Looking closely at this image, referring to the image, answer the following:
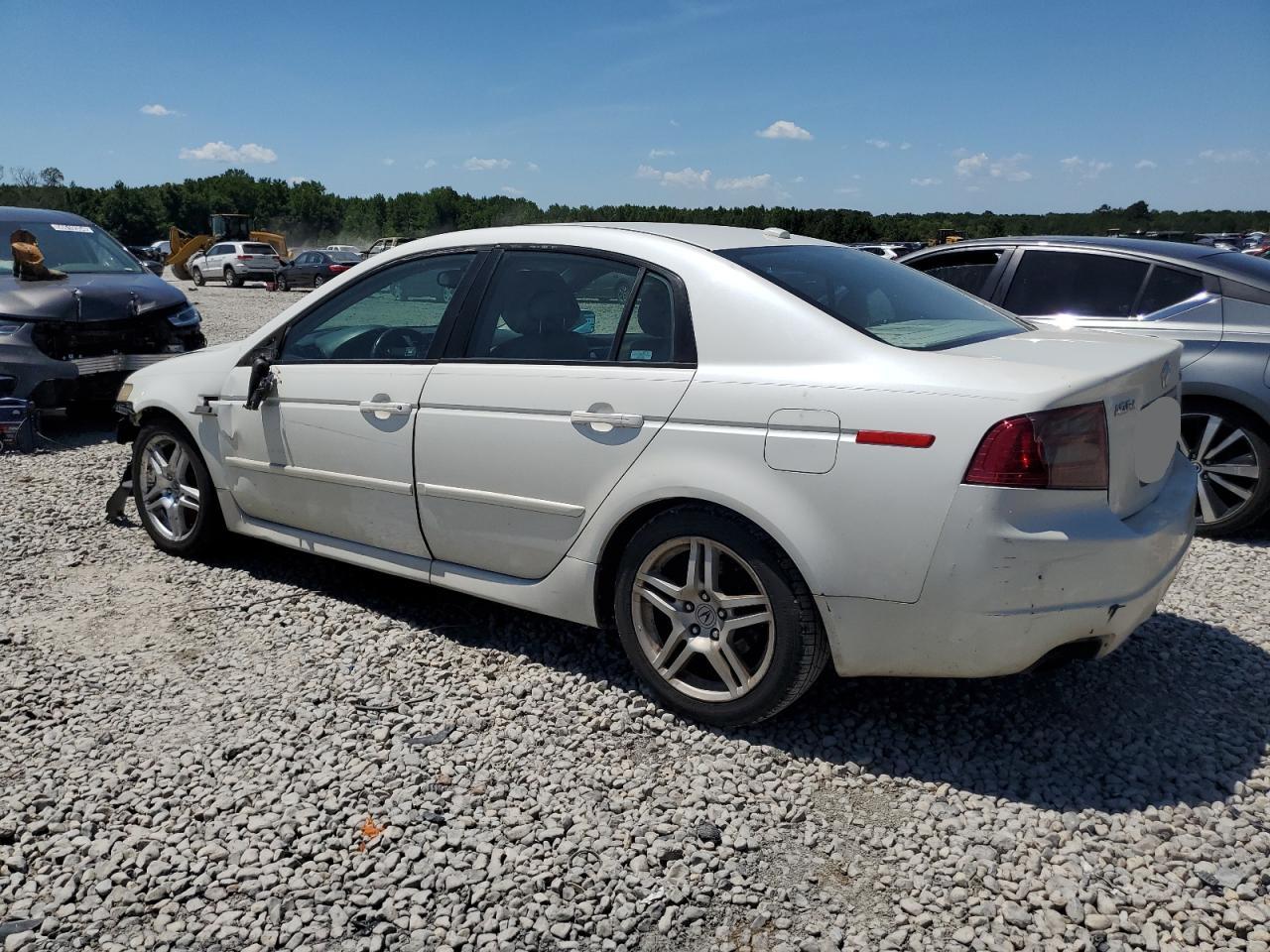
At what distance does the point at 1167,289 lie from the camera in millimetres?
5789

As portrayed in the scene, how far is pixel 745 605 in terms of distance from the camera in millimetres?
3176

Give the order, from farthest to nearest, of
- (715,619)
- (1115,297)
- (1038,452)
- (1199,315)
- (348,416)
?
(1115,297) < (1199,315) < (348,416) < (715,619) < (1038,452)

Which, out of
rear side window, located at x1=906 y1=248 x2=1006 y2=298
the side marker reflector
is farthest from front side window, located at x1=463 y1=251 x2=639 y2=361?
rear side window, located at x1=906 y1=248 x2=1006 y2=298

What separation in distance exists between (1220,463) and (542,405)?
163 inches

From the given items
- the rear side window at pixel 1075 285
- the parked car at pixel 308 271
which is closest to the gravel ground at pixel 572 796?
the rear side window at pixel 1075 285

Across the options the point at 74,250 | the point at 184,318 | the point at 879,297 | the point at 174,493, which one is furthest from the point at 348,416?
the point at 74,250

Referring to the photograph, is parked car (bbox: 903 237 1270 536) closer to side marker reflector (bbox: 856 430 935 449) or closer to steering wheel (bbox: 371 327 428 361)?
side marker reflector (bbox: 856 430 935 449)

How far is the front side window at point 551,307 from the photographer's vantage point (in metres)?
3.59

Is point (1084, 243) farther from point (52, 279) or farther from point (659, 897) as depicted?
point (52, 279)

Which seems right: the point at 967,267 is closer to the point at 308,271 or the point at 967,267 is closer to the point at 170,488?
the point at 170,488

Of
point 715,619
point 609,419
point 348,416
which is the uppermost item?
point 609,419

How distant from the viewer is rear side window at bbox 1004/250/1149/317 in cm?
595

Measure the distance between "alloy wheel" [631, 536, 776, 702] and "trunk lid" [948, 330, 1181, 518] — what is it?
→ 1023mm

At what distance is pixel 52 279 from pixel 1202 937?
363 inches
